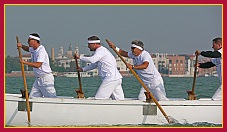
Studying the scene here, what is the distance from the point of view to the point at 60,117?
12359 mm

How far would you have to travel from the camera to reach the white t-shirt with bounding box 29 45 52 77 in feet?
41.8

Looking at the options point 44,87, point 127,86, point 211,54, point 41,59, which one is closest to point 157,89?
point 211,54

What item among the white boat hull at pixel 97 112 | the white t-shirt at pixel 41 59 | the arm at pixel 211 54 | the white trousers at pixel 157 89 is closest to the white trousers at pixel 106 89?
the white boat hull at pixel 97 112

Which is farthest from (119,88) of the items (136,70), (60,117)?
(60,117)

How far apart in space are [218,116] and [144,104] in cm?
165

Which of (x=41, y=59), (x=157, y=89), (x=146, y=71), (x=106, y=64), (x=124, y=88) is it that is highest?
(x=41, y=59)

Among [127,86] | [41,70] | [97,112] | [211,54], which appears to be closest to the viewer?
[97,112]

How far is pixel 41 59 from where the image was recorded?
500 inches

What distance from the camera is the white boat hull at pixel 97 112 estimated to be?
1230 cm

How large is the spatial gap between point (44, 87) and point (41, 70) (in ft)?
1.23

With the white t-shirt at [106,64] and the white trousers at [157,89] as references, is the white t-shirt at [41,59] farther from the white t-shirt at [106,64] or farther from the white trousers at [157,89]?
the white trousers at [157,89]

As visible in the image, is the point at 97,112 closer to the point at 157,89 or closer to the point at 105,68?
the point at 105,68

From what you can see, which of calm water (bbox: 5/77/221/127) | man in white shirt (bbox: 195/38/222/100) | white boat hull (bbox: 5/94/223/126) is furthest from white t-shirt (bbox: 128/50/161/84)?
calm water (bbox: 5/77/221/127)

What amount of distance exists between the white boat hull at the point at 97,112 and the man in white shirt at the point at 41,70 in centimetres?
61
